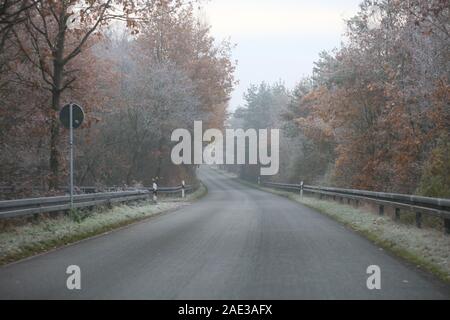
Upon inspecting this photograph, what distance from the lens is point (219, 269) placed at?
27.7 feet

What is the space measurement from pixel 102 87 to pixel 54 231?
2322cm

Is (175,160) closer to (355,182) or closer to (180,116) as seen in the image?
(180,116)

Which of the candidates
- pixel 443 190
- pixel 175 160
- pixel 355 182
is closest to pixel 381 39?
pixel 355 182

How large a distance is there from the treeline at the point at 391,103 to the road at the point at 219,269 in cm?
533

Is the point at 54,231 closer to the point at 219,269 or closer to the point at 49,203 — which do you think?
the point at 49,203

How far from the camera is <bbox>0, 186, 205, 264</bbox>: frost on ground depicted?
1048 cm

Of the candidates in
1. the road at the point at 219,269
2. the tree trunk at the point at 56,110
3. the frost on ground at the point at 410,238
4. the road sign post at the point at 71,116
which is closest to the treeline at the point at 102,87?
the tree trunk at the point at 56,110

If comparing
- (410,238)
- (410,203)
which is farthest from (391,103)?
(410,238)

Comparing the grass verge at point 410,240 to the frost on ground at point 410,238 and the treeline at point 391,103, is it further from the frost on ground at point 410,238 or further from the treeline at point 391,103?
the treeline at point 391,103

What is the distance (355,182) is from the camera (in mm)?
29359

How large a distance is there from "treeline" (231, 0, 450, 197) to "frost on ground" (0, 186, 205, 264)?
9109mm

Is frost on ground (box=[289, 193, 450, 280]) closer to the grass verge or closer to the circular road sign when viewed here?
the grass verge
